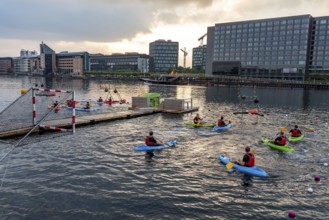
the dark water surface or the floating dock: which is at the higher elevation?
the floating dock

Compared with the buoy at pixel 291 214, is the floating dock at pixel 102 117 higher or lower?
higher

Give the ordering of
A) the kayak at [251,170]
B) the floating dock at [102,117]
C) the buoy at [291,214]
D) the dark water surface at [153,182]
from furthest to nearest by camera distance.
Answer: the floating dock at [102,117]
the kayak at [251,170]
the dark water surface at [153,182]
the buoy at [291,214]

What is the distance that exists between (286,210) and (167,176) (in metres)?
8.12

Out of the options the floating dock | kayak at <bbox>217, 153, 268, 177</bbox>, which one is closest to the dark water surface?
kayak at <bbox>217, 153, 268, 177</bbox>

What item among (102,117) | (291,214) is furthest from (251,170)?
(102,117)

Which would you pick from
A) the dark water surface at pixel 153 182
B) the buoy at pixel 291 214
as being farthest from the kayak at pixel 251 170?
the buoy at pixel 291 214

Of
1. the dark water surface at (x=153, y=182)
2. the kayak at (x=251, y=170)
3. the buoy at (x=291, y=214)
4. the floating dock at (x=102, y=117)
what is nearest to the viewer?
the buoy at (x=291, y=214)

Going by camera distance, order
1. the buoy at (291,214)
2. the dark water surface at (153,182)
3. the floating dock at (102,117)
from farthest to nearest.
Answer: the floating dock at (102,117)
the dark water surface at (153,182)
the buoy at (291,214)

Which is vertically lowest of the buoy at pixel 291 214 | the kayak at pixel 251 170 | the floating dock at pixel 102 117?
the buoy at pixel 291 214

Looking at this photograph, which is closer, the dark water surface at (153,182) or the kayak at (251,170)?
the dark water surface at (153,182)

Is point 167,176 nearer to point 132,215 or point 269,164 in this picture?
point 132,215

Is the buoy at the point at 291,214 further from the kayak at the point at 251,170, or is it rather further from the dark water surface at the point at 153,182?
the kayak at the point at 251,170

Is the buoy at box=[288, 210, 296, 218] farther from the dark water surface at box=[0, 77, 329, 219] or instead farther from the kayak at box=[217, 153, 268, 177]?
the kayak at box=[217, 153, 268, 177]

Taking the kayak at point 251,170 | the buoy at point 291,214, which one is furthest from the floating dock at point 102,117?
the buoy at point 291,214
